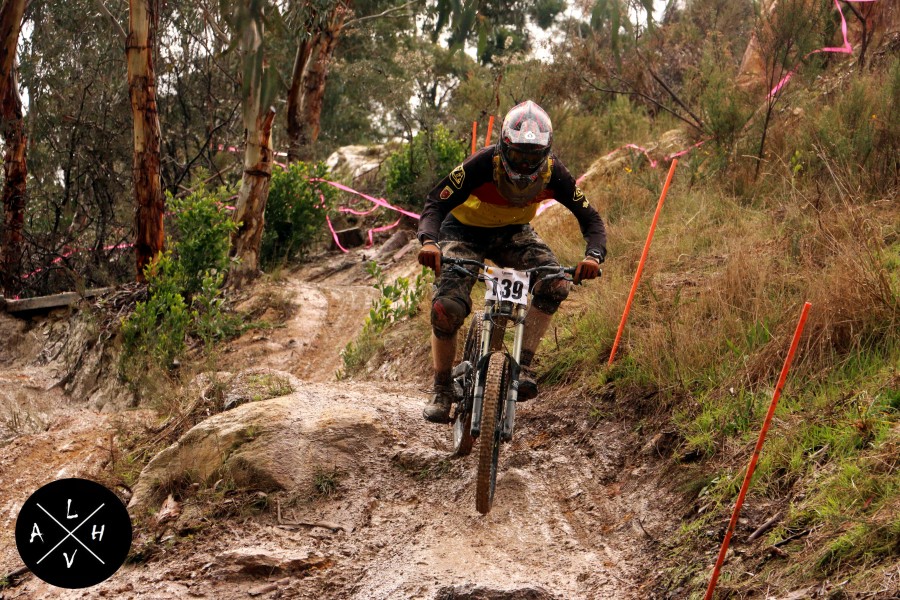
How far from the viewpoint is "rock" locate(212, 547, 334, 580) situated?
4.04m

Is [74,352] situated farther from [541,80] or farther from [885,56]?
[885,56]

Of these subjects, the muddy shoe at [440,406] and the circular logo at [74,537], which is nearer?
the circular logo at [74,537]

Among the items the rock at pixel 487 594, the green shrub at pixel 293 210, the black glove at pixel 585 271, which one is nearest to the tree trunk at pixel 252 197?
the green shrub at pixel 293 210

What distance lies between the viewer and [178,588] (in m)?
3.97

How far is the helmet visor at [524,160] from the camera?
4539mm

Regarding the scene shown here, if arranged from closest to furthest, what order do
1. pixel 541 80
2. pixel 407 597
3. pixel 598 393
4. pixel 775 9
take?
pixel 407 597, pixel 598 393, pixel 775 9, pixel 541 80

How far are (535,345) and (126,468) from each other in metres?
2.83

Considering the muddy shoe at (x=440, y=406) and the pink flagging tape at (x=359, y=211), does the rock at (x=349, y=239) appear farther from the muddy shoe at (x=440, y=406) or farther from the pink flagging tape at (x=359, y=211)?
the muddy shoe at (x=440, y=406)

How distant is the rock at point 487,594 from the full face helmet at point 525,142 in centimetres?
210

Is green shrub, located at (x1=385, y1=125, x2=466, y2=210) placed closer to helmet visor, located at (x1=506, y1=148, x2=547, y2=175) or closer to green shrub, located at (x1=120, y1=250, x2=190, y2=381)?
green shrub, located at (x1=120, y1=250, x2=190, y2=381)

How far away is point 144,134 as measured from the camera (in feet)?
30.7

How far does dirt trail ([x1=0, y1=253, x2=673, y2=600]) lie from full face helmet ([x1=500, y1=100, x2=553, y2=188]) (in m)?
1.64

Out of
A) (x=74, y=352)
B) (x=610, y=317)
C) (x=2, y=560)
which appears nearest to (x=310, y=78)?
(x=74, y=352)

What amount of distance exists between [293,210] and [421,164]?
2.05 m
